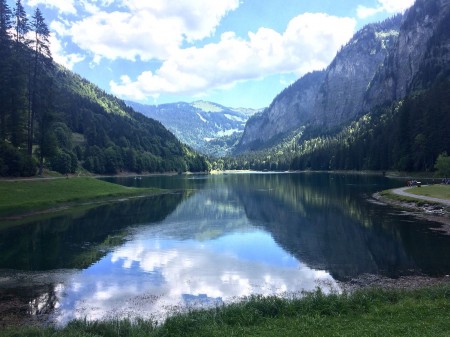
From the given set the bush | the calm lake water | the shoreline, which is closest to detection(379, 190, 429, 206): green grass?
the shoreline

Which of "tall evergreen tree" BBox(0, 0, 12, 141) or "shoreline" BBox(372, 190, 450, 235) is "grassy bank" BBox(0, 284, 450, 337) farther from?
"tall evergreen tree" BBox(0, 0, 12, 141)

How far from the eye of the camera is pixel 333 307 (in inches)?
846

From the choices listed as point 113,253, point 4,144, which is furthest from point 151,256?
point 4,144

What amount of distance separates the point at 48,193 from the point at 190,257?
5386 cm

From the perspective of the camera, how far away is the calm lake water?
96.5 ft

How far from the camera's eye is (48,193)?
8388cm

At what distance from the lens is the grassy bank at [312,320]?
1775 cm

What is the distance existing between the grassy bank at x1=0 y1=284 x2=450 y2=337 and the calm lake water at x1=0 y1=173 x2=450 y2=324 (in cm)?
450

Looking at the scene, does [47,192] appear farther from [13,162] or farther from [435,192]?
[435,192]

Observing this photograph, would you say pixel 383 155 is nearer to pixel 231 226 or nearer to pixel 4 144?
pixel 231 226

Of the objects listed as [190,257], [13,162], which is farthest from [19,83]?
[190,257]

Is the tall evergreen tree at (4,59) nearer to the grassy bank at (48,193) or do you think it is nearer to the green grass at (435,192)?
the grassy bank at (48,193)

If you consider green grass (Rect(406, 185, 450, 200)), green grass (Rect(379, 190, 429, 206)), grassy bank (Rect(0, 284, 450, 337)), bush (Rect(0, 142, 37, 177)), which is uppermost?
bush (Rect(0, 142, 37, 177))

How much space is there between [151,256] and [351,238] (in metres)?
26.3
